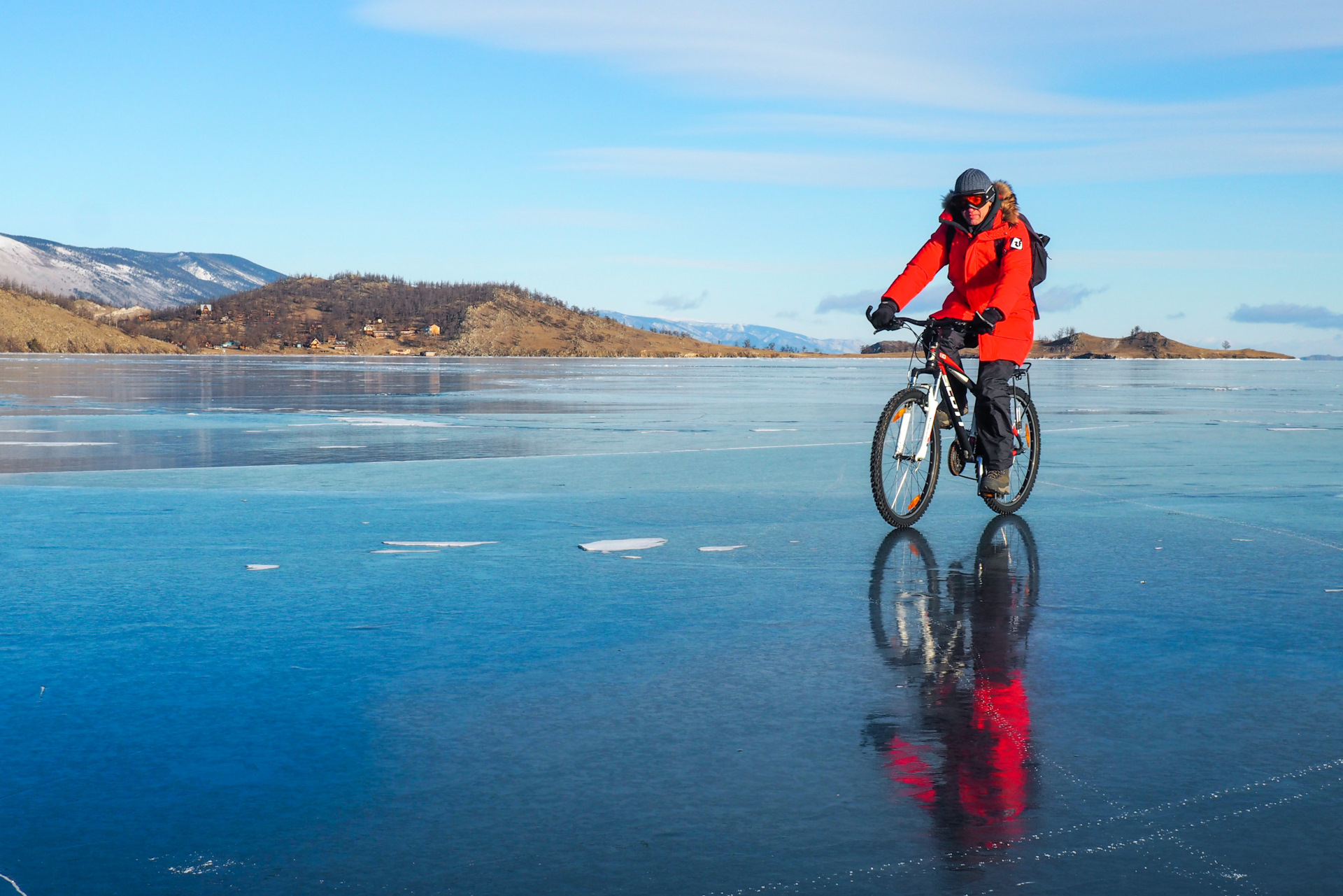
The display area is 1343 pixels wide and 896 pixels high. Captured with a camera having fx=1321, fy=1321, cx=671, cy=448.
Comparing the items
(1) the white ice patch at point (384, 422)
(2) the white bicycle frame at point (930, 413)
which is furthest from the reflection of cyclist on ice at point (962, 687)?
(1) the white ice patch at point (384, 422)

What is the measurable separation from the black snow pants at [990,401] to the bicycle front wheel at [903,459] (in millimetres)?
404

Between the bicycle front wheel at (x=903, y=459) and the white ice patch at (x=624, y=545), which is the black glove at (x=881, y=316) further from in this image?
the white ice patch at (x=624, y=545)

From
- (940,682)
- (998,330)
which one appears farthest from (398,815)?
(998,330)

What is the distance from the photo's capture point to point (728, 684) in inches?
183

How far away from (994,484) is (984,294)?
53.3 inches

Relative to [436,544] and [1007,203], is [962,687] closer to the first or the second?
[436,544]

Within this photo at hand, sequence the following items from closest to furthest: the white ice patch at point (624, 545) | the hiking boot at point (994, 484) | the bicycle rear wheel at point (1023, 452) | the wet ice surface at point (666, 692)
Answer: the wet ice surface at point (666, 692) < the white ice patch at point (624, 545) < the hiking boot at point (994, 484) < the bicycle rear wheel at point (1023, 452)

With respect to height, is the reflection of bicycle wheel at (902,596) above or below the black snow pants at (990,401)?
below

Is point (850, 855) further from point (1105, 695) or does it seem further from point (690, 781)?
point (1105, 695)

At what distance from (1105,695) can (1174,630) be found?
48.8 inches

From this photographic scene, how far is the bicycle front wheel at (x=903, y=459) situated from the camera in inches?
347

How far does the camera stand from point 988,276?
9273mm

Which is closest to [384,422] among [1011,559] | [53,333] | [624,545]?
[624,545]

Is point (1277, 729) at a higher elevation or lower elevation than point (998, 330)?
lower
